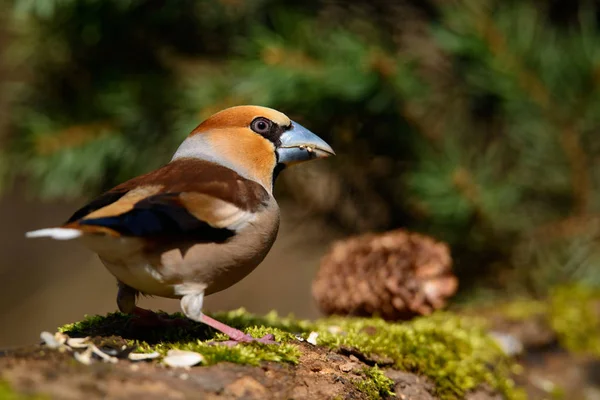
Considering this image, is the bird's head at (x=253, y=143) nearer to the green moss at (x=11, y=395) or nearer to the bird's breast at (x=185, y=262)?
the bird's breast at (x=185, y=262)

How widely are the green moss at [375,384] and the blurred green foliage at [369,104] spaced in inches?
56.1

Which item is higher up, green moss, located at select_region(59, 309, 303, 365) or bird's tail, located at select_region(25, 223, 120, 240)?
bird's tail, located at select_region(25, 223, 120, 240)

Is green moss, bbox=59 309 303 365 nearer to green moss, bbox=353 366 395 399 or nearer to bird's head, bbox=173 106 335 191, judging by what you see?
green moss, bbox=353 366 395 399

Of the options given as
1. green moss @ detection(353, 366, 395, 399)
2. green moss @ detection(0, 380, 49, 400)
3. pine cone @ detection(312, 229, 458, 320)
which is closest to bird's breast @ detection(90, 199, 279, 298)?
green moss @ detection(353, 366, 395, 399)

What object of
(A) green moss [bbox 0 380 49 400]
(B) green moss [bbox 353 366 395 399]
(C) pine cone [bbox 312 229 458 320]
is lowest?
(A) green moss [bbox 0 380 49 400]

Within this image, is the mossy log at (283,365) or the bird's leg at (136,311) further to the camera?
the bird's leg at (136,311)

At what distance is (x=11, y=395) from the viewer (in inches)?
51.3

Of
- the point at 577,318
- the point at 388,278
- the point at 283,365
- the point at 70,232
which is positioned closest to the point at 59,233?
the point at 70,232

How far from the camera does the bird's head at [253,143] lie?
2320mm

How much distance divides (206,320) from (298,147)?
70 cm

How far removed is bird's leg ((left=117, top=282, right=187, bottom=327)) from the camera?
6.78 feet

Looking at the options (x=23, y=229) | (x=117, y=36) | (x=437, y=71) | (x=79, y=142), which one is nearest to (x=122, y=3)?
(x=117, y=36)

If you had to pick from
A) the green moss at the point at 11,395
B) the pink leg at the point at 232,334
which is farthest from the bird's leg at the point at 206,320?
the green moss at the point at 11,395

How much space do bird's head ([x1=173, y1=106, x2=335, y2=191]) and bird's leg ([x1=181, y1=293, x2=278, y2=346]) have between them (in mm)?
499
